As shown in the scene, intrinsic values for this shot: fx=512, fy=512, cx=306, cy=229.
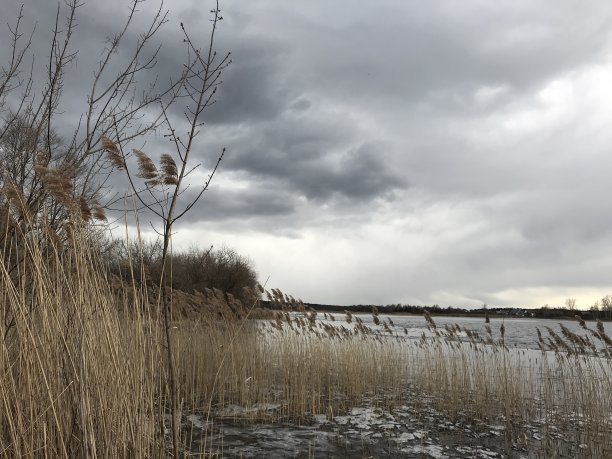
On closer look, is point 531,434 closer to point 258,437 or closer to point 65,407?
point 258,437

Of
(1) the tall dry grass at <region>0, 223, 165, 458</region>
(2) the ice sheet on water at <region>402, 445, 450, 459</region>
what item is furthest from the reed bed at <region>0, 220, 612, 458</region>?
(2) the ice sheet on water at <region>402, 445, 450, 459</region>

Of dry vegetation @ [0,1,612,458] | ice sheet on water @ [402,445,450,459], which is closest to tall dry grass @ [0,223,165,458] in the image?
dry vegetation @ [0,1,612,458]

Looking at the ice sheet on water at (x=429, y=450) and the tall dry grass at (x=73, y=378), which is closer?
the tall dry grass at (x=73, y=378)

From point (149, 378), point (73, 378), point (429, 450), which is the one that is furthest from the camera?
point (429, 450)

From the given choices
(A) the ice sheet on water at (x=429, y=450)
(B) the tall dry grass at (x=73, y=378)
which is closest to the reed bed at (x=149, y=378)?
(B) the tall dry grass at (x=73, y=378)

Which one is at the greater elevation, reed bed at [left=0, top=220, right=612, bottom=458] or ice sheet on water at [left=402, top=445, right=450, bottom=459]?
reed bed at [left=0, top=220, right=612, bottom=458]

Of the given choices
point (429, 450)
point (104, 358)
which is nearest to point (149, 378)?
point (104, 358)

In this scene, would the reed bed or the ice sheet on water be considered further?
the ice sheet on water

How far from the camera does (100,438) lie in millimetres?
2631

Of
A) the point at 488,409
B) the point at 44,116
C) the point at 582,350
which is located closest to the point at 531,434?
the point at 488,409

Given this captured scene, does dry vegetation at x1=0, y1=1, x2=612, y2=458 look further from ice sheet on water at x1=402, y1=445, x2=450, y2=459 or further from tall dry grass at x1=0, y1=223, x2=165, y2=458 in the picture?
ice sheet on water at x1=402, y1=445, x2=450, y2=459

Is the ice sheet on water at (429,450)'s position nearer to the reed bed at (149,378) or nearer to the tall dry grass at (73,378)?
the reed bed at (149,378)

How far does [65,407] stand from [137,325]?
0.56 metres

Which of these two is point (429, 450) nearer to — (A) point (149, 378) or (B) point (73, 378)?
(A) point (149, 378)
